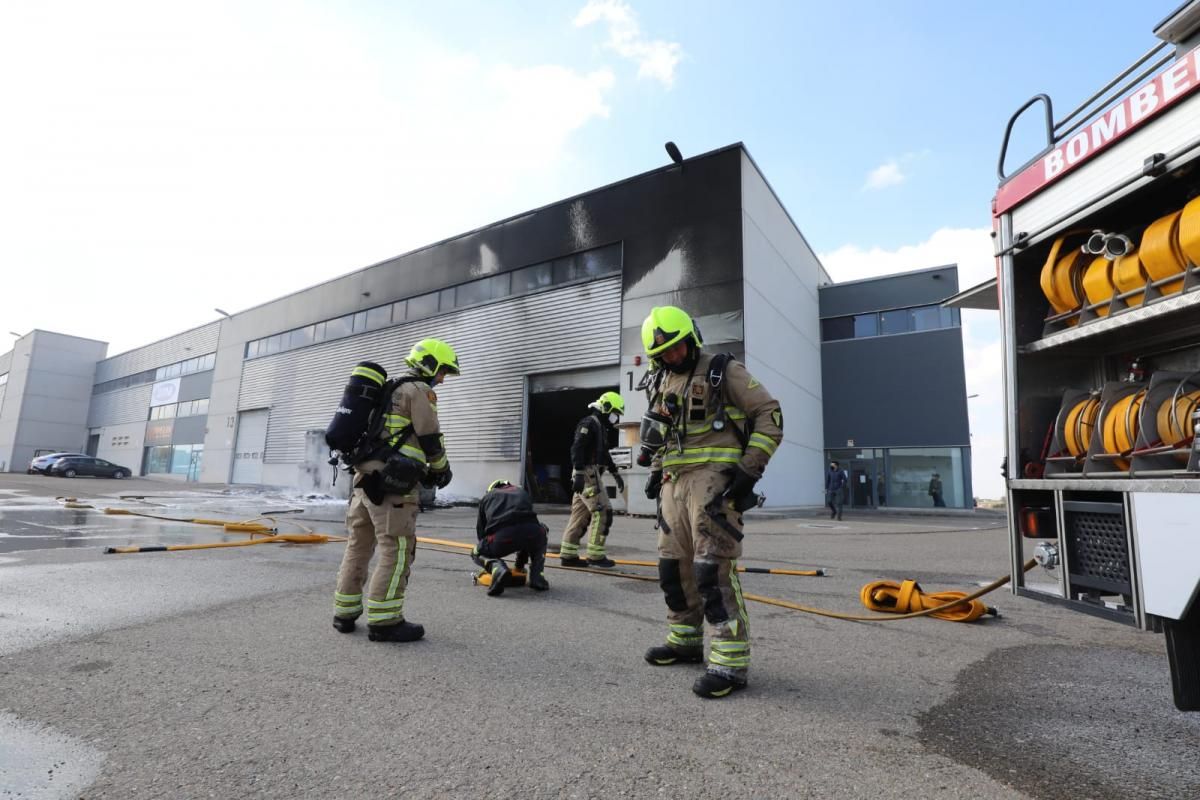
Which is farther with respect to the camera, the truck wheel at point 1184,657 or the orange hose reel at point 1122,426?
the orange hose reel at point 1122,426

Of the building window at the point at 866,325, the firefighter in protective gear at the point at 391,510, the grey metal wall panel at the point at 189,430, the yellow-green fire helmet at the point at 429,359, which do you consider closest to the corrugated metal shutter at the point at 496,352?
the building window at the point at 866,325

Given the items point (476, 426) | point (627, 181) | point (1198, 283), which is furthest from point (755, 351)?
point (1198, 283)

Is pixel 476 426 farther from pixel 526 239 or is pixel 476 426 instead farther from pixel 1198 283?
pixel 1198 283

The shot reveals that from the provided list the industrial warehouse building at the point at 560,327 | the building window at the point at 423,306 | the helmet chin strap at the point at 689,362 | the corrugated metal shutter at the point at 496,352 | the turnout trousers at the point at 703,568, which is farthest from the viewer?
the building window at the point at 423,306

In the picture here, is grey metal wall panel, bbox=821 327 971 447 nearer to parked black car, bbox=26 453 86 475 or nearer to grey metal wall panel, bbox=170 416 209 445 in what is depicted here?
grey metal wall panel, bbox=170 416 209 445

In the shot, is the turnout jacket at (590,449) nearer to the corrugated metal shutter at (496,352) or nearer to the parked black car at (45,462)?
the corrugated metal shutter at (496,352)

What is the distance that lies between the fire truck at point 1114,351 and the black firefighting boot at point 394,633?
10.8 feet

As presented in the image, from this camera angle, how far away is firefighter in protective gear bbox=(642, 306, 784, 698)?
295 cm

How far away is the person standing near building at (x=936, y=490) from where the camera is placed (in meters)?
20.7

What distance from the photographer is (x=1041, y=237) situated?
2.98 metres

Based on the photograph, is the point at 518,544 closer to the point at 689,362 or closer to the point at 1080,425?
the point at 689,362

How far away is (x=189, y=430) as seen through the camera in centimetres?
3581

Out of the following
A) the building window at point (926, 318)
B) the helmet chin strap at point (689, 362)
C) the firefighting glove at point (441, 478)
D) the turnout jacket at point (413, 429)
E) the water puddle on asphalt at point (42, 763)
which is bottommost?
the water puddle on asphalt at point (42, 763)

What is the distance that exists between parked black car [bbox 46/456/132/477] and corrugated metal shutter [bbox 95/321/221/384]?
775 centimetres
